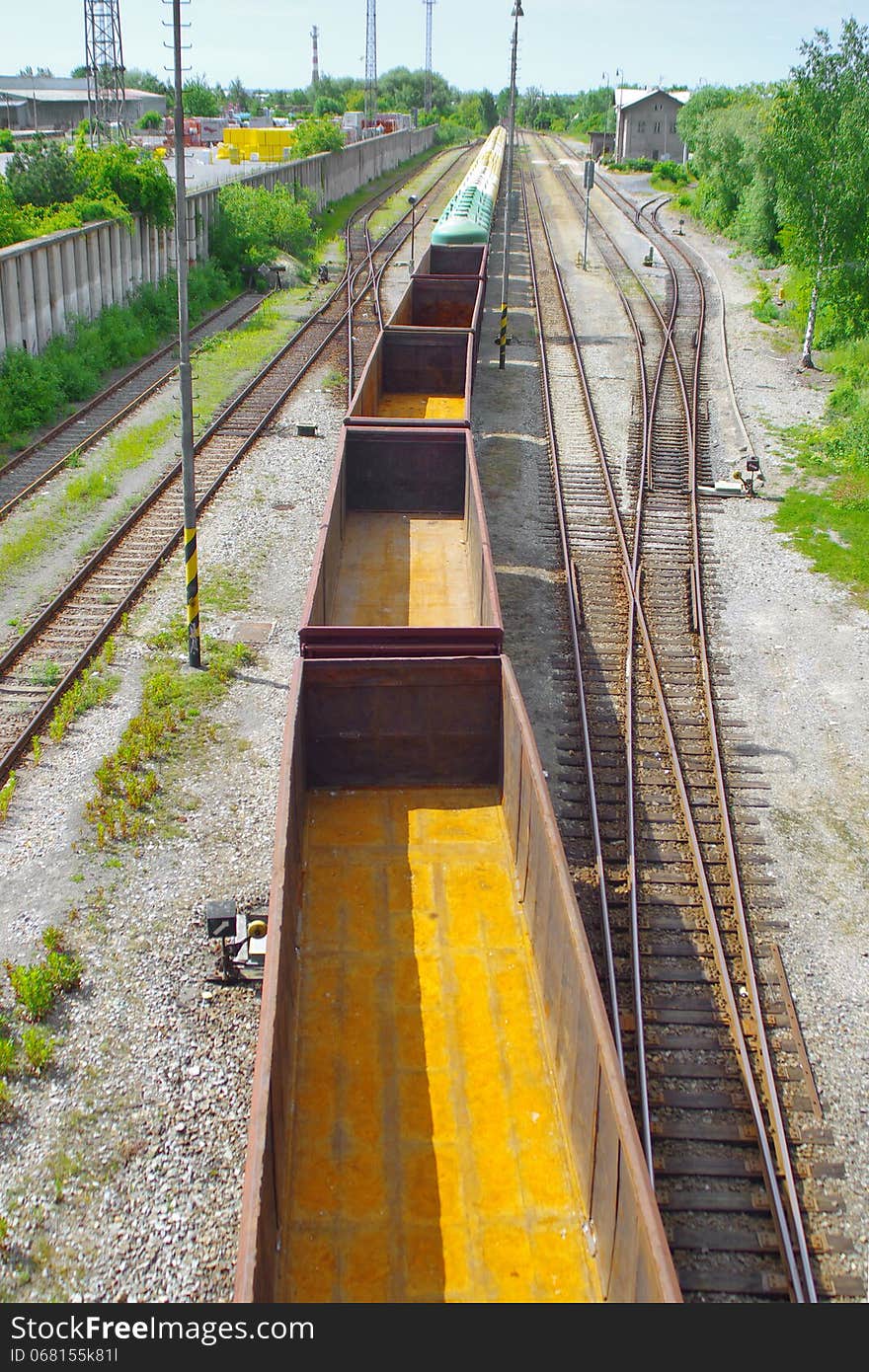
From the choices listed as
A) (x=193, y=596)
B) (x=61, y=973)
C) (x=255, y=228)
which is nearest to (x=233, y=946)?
(x=61, y=973)

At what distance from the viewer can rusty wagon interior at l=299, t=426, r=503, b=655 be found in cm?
1074

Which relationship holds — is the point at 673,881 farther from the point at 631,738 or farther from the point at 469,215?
the point at 469,215

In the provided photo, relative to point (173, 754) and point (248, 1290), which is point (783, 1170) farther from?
point (173, 754)

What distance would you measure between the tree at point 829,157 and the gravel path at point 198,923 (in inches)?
535

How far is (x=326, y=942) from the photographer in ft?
28.5

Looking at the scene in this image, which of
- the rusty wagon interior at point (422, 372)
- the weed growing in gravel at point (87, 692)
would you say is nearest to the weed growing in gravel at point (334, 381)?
the rusty wagon interior at point (422, 372)

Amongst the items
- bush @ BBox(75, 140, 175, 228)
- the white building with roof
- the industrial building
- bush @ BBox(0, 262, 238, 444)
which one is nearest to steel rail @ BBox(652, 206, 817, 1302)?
bush @ BBox(0, 262, 238, 444)

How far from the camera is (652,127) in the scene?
8975cm

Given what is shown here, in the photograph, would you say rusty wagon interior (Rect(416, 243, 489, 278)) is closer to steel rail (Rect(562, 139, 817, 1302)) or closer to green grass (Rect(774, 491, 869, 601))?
green grass (Rect(774, 491, 869, 601))

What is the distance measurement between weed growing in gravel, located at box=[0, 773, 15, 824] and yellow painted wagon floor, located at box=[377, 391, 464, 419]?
12.6 metres

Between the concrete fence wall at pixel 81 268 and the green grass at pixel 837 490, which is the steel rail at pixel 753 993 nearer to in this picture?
the green grass at pixel 837 490

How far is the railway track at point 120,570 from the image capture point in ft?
46.8

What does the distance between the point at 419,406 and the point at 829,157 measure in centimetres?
1302

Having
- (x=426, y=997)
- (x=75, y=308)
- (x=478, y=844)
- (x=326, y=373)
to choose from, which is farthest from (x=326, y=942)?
(x=75, y=308)
